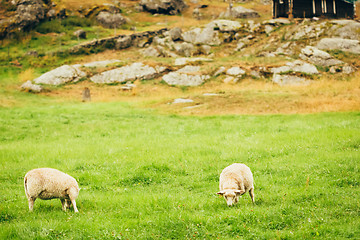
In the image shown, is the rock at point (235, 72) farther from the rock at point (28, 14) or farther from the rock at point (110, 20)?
the rock at point (28, 14)

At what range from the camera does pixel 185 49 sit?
5825 centimetres

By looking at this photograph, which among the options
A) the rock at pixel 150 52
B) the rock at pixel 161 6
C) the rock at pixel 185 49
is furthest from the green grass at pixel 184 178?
the rock at pixel 161 6

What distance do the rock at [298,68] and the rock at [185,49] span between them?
17.6m

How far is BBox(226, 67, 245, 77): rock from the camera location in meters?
45.8

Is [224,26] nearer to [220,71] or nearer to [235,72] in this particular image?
[220,71]

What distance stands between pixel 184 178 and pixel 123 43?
5248 cm

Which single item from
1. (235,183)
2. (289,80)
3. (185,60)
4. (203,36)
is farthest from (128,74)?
(235,183)

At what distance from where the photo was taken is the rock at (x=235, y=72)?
45844mm

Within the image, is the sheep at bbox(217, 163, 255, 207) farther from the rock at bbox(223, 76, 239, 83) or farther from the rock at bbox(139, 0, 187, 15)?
the rock at bbox(139, 0, 187, 15)

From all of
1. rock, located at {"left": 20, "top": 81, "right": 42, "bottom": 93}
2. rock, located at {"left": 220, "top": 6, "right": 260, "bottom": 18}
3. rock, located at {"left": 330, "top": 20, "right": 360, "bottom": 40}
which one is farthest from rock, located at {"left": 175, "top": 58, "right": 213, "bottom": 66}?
rock, located at {"left": 220, "top": 6, "right": 260, "bottom": 18}

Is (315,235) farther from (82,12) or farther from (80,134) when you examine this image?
(82,12)

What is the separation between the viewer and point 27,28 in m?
63.8

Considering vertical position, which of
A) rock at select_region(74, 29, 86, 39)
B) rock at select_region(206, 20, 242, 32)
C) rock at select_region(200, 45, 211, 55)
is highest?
rock at select_region(74, 29, 86, 39)

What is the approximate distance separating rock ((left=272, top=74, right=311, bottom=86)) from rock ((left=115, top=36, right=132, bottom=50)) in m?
30.3
